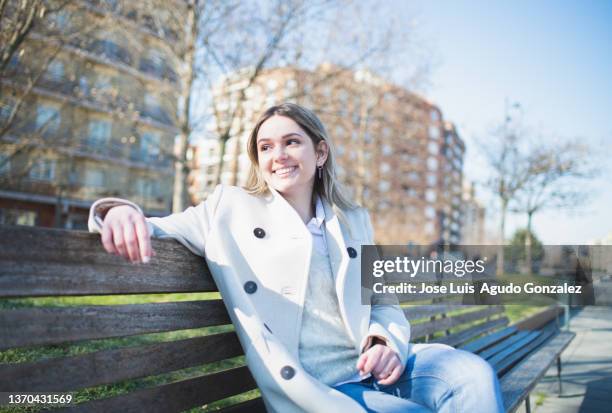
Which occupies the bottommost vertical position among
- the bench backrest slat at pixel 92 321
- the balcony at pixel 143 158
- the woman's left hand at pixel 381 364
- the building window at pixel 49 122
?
the woman's left hand at pixel 381 364

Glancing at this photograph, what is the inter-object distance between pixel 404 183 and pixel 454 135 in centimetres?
→ 6492

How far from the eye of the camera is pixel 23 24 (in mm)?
5918

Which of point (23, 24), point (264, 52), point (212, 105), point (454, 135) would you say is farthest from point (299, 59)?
point (454, 135)

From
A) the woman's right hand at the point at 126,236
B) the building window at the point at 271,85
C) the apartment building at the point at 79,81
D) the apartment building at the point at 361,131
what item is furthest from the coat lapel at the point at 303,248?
the building window at the point at 271,85

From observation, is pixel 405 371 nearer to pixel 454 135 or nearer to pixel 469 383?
pixel 469 383

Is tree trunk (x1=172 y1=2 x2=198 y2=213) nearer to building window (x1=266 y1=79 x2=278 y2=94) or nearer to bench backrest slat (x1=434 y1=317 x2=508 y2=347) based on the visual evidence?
building window (x1=266 y1=79 x2=278 y2=94)

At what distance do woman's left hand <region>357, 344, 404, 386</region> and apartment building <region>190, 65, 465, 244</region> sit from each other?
10.4 meters

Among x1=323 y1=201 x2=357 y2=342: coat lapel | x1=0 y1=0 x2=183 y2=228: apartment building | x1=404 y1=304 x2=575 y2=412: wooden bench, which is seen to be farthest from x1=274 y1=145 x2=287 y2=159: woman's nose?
x1=0 y1=0 x2=183 y2=228: apartment building

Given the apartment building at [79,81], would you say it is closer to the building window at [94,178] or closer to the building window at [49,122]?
the building window at [49,122]

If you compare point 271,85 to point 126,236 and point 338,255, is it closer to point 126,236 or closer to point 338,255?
point 338,255

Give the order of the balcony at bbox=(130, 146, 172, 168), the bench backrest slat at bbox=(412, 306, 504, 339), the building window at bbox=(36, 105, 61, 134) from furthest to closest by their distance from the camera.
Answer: the balcony at bbox=(130, 146, 172, 168) < the building window at bbox=(36, 105, 61, 134) < the bench backrest slat at bbox=(412, 306, 504, 339)

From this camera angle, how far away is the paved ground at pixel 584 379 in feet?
12.1

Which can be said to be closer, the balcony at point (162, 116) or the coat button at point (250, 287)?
the coat button at point (250, 287)

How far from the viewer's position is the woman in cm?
156
